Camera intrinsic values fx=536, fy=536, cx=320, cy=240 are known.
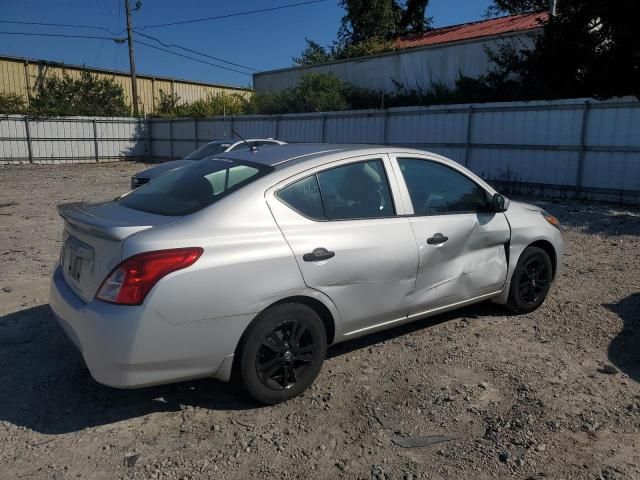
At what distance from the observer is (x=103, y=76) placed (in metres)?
33.2

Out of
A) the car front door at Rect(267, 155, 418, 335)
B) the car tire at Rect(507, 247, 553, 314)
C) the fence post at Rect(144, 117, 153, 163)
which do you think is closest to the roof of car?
the car front door at Rect(267, 155, 418, 335)

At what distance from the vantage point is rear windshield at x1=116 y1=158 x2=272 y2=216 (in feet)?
11.0

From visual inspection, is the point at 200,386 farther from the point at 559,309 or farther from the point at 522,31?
the point at 522,31

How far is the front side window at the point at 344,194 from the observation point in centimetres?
344

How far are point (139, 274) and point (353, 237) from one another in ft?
4.49

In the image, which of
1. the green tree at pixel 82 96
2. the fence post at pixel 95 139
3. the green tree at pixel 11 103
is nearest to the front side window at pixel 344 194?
the fence post at pixel 95 139

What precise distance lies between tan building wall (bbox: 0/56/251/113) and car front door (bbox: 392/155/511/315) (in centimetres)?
3078

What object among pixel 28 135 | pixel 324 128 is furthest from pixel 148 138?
A: pixel 324 128

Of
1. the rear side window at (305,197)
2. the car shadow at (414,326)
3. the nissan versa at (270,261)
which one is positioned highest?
the rear side window at (305,197)

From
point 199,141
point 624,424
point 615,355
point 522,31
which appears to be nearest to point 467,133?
point 522,31

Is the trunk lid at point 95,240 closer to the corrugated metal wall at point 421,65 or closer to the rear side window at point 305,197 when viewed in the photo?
the rear side window at point 305,197

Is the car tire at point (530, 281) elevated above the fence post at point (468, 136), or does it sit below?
below

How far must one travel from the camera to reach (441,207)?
4.14m

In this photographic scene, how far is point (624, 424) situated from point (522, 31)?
62.5 feet
